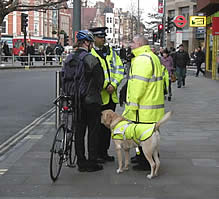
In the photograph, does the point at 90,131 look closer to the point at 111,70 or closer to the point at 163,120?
the point at 111,70

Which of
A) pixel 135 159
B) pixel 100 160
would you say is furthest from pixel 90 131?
pixel 135 159

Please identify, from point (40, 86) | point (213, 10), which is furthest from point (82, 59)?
point (213, 10)

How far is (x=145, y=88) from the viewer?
19.1 feet

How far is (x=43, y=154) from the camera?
23.8ft

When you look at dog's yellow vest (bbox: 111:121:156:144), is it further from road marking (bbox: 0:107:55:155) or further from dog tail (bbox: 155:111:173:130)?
road marking (bbox: 0:107:55:155)

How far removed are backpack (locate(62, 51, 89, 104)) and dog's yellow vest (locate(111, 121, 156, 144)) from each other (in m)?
0.59

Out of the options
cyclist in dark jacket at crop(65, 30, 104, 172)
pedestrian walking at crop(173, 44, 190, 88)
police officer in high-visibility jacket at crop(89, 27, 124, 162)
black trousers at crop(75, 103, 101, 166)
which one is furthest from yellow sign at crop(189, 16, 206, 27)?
black trousers at crop(75, 103, 101, 166)

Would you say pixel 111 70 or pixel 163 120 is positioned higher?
pixel 111 70

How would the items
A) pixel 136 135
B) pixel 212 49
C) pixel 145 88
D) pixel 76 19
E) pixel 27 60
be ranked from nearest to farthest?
pixel 136 135, pixel 145 88, pixel 76 19, pixel 212 49, pixel 27 60

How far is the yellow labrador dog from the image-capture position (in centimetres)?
564

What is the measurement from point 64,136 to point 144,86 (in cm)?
113

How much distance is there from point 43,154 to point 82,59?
2049mm

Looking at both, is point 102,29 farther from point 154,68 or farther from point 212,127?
point 212,127

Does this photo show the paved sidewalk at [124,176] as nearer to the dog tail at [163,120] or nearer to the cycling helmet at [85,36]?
the dog tail at [163,120]
